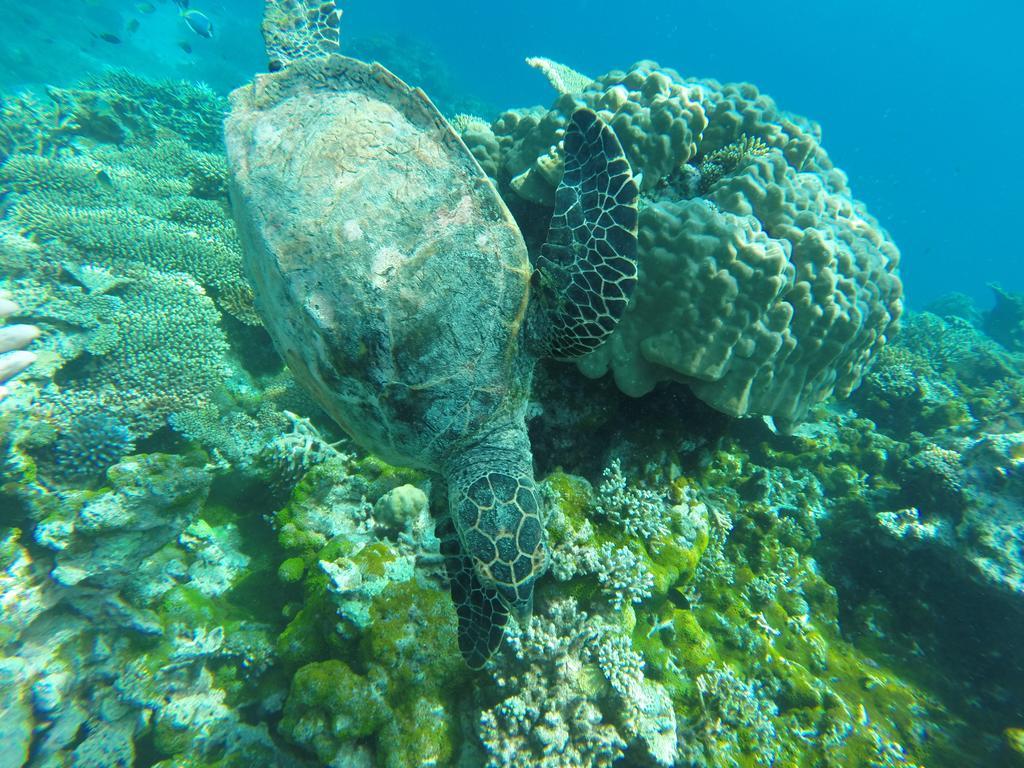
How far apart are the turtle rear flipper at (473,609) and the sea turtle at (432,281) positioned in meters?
0.01

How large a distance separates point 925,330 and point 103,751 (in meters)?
17.2

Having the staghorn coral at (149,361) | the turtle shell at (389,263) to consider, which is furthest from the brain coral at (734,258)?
the staghorn coral at (149,361)

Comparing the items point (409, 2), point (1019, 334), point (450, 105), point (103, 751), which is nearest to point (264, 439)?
point (103, 751)

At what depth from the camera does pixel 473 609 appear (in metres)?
3.01

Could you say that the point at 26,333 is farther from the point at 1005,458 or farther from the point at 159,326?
the point at 1005,458

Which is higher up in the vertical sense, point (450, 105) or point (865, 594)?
point (450, 105)

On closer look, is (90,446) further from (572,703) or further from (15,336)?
(572,703)

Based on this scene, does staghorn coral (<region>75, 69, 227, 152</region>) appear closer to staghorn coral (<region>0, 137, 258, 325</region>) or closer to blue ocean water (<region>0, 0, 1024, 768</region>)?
staghorn coral (<region>0, 137, 258, 325</region>)

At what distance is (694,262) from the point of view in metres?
3.61

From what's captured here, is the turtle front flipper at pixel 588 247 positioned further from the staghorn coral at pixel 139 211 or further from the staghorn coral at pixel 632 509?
the staghorn coral at pixel 139 211

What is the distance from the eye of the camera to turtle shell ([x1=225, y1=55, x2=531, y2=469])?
9.43 ft

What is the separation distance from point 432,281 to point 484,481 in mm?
1393

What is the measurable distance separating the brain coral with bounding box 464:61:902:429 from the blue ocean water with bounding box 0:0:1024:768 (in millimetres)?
32

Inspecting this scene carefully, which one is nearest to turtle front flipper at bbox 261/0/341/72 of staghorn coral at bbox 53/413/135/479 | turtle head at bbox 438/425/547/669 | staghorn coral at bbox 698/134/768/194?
staghorn coral at bbox 53/413/135/479
